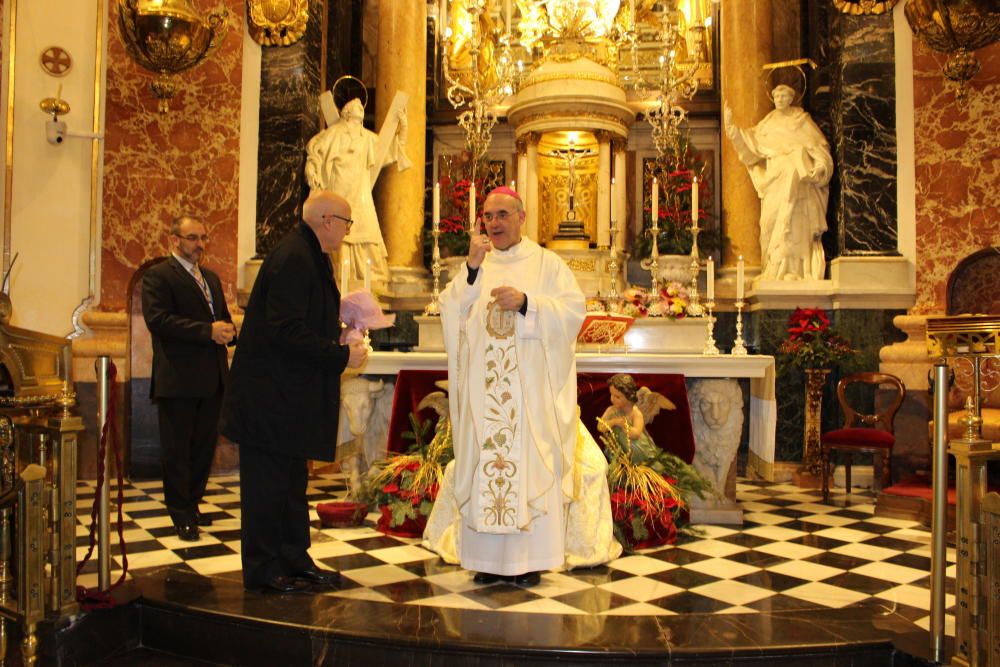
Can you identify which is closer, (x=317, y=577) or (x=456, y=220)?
(x=317, y=577)

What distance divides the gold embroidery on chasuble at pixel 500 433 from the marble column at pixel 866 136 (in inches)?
205

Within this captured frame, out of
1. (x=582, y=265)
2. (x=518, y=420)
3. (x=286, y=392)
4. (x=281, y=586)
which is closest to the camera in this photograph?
(x=286, y=392)

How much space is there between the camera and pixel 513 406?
418 cm

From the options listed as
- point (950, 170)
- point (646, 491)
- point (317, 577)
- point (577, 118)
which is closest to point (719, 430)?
point (646, 491)

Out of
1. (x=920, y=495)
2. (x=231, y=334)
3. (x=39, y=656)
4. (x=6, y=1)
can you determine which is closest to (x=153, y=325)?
(x=231, y=334)

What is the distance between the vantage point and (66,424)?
11.0 feet

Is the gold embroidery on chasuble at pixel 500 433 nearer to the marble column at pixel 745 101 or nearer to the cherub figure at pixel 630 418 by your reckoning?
the cherub figure at pixel 630 418

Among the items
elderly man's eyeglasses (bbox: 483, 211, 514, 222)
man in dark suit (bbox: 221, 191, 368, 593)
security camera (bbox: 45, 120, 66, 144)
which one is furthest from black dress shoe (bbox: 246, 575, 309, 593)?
security camera (bbox: 45, 120, 66, 144)

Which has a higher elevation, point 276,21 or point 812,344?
point 276,21

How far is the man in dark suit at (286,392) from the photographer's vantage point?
3.71 m

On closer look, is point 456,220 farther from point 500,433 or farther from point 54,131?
point 500,433

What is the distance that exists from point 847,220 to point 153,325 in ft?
20.4

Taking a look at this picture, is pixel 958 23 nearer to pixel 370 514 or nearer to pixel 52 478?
pixel 370 514

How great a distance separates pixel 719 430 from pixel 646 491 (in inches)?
45.6
